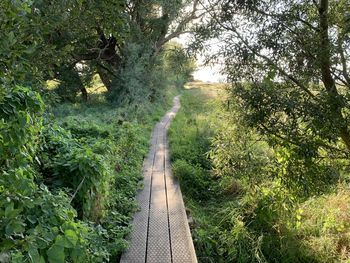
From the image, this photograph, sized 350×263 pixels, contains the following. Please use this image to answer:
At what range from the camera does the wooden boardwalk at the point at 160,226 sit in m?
3.84

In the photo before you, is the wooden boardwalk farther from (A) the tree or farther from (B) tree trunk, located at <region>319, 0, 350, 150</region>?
(B) tree trunk, located at <region>319, 0, 350, 150</region>

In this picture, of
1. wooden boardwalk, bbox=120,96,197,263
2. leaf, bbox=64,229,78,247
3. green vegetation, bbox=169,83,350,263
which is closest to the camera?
leaf, bbox=64,229,78,247

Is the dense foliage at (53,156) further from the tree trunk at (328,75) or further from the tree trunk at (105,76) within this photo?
the tree trunk at (105,76)

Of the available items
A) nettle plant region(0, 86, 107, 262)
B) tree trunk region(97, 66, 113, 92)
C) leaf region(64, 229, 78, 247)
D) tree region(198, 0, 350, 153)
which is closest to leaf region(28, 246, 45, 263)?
nettle plant region(0, 86, 107, 262)

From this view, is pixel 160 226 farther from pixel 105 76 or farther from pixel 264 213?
pixel 105 76

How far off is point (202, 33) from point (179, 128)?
900cm

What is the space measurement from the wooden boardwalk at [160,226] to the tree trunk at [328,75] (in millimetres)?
2168

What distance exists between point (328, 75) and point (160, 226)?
287cm

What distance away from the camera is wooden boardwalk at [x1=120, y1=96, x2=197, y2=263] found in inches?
151

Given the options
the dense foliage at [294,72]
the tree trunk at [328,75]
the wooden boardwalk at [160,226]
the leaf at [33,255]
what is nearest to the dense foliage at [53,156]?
the leaf at [33,255]

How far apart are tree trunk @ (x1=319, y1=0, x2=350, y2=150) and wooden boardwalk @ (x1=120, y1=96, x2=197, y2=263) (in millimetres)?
2168

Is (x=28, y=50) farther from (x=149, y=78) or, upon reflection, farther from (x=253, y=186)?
(x=149, y=78)

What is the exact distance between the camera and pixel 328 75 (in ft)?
11.7

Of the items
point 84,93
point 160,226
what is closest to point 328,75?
point 160,226
